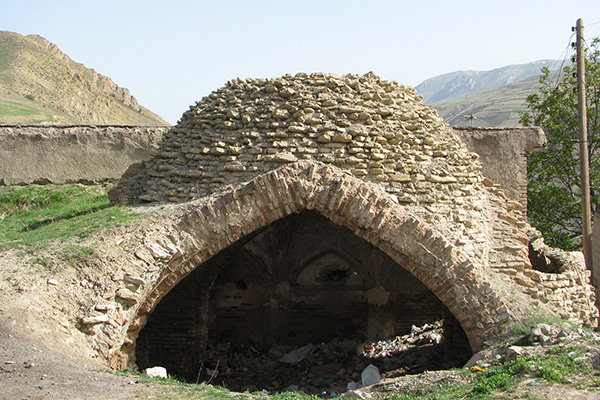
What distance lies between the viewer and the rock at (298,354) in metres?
11.4

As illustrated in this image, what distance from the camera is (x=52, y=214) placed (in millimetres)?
10766

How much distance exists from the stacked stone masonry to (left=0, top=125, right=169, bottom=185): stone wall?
3.99m

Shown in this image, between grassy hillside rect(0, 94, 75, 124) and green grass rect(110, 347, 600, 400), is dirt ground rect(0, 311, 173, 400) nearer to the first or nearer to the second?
green grass rect(110, 347, 600, 400)

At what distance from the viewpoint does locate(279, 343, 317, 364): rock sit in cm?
1135

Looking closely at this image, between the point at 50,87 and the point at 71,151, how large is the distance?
832 inches

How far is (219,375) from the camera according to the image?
1030 centimetres

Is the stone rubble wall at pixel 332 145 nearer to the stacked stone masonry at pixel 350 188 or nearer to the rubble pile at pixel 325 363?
the stacked stone masonry at pixel 350 188

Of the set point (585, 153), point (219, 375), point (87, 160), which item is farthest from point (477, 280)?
point (87, 160)

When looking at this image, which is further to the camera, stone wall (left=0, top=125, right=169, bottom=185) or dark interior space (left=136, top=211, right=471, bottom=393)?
stone wall (left=0, top=125, right=169, bottom=185)

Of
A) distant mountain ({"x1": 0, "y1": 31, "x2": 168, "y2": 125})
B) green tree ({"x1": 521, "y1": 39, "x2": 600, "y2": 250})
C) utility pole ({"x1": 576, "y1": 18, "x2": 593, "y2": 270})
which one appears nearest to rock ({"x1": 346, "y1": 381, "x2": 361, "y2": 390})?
utility pole ({"x1": 576, "y1": 18, "x2": 593, "y2": 270})

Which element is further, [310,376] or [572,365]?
[310,376]

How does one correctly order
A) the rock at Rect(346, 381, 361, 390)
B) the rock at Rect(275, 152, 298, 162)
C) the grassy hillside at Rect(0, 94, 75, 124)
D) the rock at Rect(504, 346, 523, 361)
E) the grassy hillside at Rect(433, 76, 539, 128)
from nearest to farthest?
the rock at Rect(504, 346, 523, 361), the rock at Rect(275, 152, 298, 162), the rock at Rect(346, 381, 361, 390), the grassy hillside at Rect(0, 94, 75, 124), the grassy hillside at Rect(433, 76, 539, 128)

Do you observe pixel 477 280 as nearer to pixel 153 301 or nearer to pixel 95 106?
pixel 153 301

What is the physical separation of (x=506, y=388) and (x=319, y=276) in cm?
736
